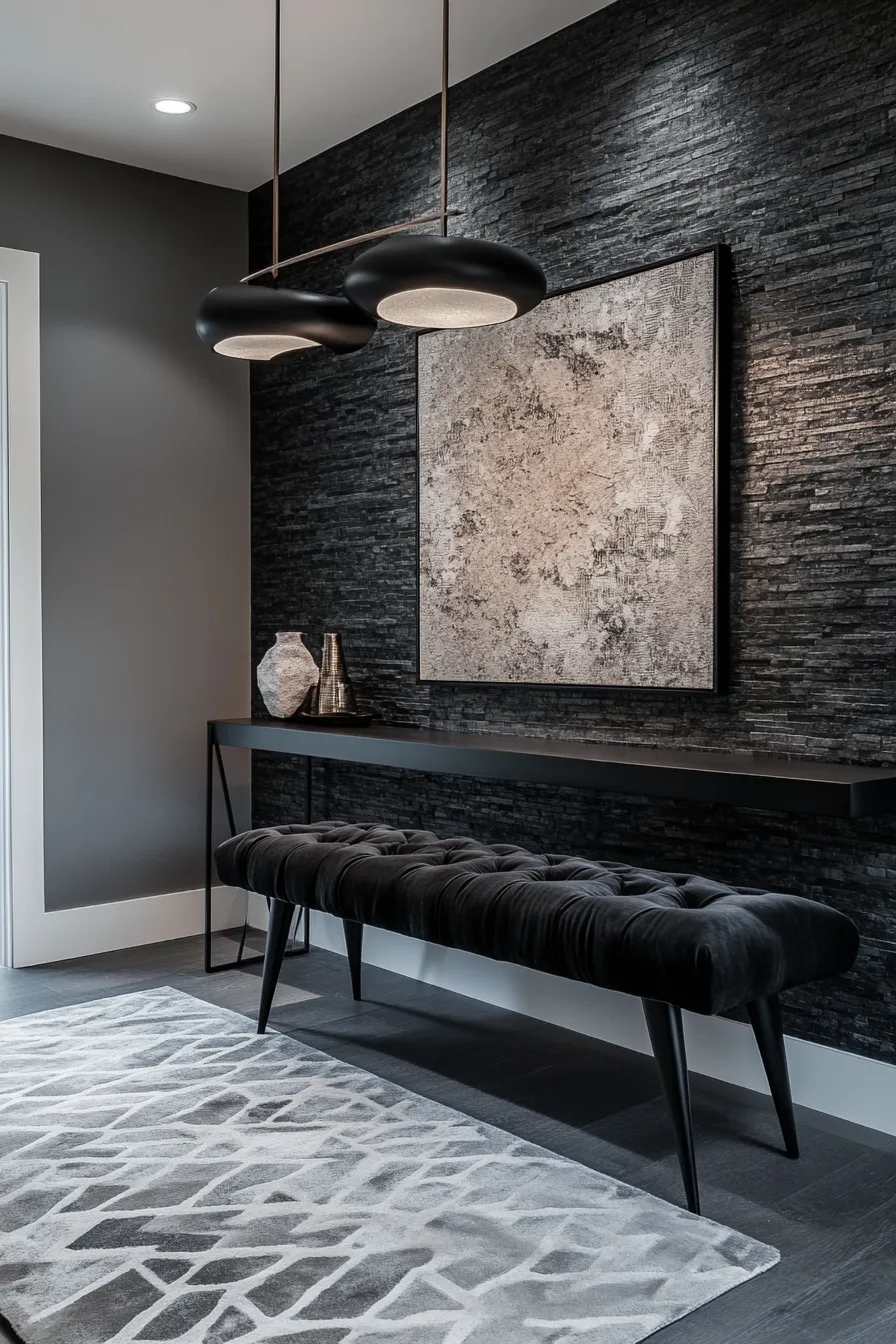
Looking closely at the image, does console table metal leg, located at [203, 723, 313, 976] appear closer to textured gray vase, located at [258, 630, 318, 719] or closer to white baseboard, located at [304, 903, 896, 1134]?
white baseboard, located at [304, 903, 896, 1134]

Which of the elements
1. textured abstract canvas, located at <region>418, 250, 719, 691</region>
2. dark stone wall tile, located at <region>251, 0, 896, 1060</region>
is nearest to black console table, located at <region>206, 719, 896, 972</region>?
Answer: dark stone wall tile, located at <region>251, 0, 896, 1060</region>

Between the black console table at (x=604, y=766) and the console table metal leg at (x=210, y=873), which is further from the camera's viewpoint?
the console table metal leg at (x=210, y=873)

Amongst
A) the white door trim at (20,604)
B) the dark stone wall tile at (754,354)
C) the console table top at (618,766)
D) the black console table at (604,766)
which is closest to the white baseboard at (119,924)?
the white door trim at (20,604)

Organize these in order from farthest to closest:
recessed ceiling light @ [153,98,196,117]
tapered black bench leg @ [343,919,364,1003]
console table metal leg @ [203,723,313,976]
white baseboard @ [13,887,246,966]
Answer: white baseboard @ [13,887,246,966]
console table metal leg @ [203,723,313,976]
recessed ceiling light @ [153,98,196,117]
tapered black bench leg @ [343,919,364,1003]

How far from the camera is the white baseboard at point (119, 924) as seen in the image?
392 centimetres

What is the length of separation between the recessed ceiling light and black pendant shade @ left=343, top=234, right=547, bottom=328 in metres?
1.77

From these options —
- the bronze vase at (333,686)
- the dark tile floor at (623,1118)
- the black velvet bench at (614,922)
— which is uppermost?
the bronze vase at (333,686)

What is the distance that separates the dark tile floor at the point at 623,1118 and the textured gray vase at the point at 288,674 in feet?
2.81

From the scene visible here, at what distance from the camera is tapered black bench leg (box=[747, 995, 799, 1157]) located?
2342 millimetres

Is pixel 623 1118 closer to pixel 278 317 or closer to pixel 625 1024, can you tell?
pixel 625 1024

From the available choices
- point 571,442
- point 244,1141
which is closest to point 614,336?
point 571,442

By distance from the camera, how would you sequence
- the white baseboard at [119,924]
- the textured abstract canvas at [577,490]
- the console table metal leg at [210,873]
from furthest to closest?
the white baseboard at [119,924]
the console table metal leg at [210,873]
the textured abstract canvas at [577,490]

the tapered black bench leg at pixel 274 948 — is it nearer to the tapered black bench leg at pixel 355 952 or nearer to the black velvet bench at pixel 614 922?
the black velvet bench at pixel 614 922

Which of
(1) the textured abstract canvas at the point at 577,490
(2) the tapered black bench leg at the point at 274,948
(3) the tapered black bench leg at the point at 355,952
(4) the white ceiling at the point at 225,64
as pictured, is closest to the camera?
(1) the textured abstract canvas at the point at 577,490
